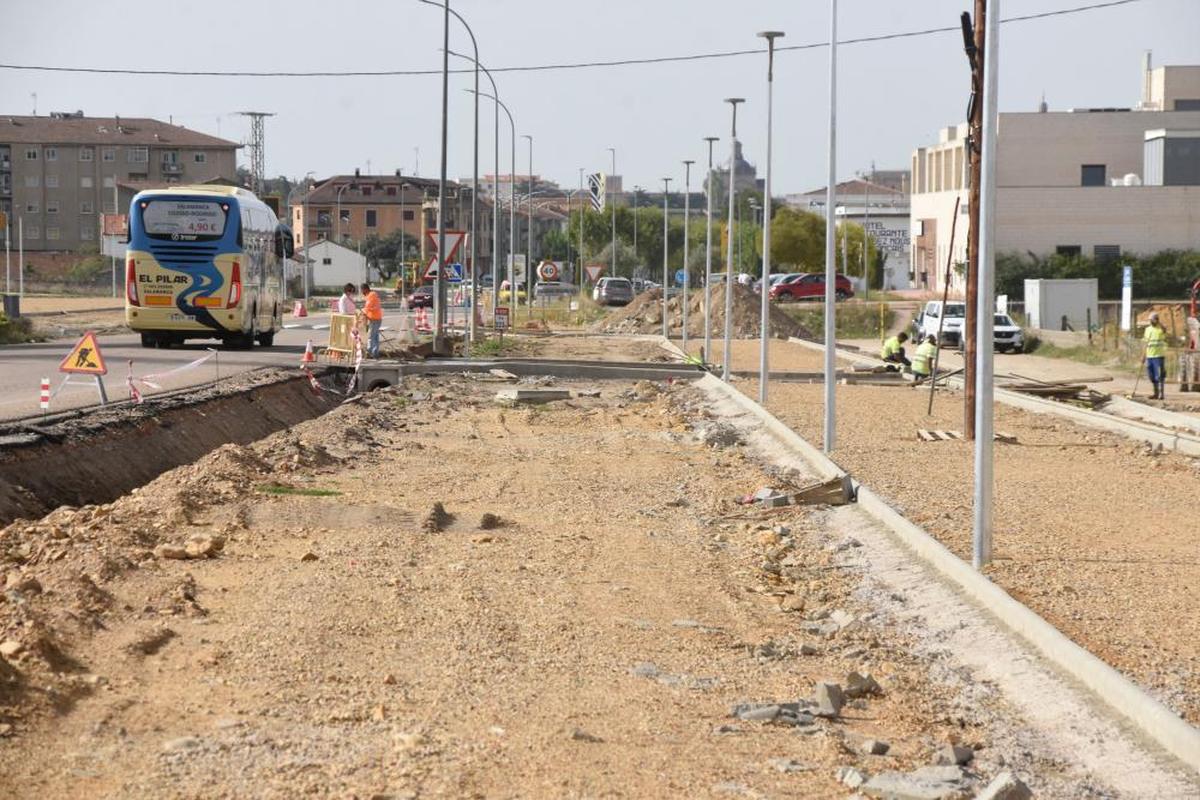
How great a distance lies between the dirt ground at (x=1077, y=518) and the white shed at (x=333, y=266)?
95.7m

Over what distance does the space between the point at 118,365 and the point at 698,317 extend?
43094 millimetres

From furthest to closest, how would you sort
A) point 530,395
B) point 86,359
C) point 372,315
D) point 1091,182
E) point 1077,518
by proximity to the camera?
1. point 1091,182
2. point 372,315
3. point 530,395
4. point 86,359
5. point 1077,518

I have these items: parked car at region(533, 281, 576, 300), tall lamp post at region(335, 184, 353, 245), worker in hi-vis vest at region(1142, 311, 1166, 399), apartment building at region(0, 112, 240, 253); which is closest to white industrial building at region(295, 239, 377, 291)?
apartment building at region(0, 112, 240, 253)

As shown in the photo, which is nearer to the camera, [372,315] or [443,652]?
[443,652]

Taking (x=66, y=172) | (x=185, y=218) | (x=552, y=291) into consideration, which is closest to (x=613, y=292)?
(x=552, y=291)

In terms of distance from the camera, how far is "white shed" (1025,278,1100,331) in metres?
66.8

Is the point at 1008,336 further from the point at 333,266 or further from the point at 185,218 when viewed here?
the point at 333,266

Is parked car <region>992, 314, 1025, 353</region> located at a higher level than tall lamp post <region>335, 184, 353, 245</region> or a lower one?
lower

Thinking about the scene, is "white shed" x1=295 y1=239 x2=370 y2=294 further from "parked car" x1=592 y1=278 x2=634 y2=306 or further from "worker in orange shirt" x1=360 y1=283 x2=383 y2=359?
"worker in orange shirt" x1=360 y1=283 x2=383 y2=359

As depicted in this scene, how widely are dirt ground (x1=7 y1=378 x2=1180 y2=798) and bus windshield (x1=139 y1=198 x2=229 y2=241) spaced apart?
831 inches

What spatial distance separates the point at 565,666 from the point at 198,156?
12934 centimetres

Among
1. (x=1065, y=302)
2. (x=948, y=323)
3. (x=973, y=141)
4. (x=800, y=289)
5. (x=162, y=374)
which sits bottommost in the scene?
(x=162, y=374)

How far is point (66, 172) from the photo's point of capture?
422ft

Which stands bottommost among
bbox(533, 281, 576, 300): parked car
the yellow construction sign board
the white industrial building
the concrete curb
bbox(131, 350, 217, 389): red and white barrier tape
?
the concrete curb
